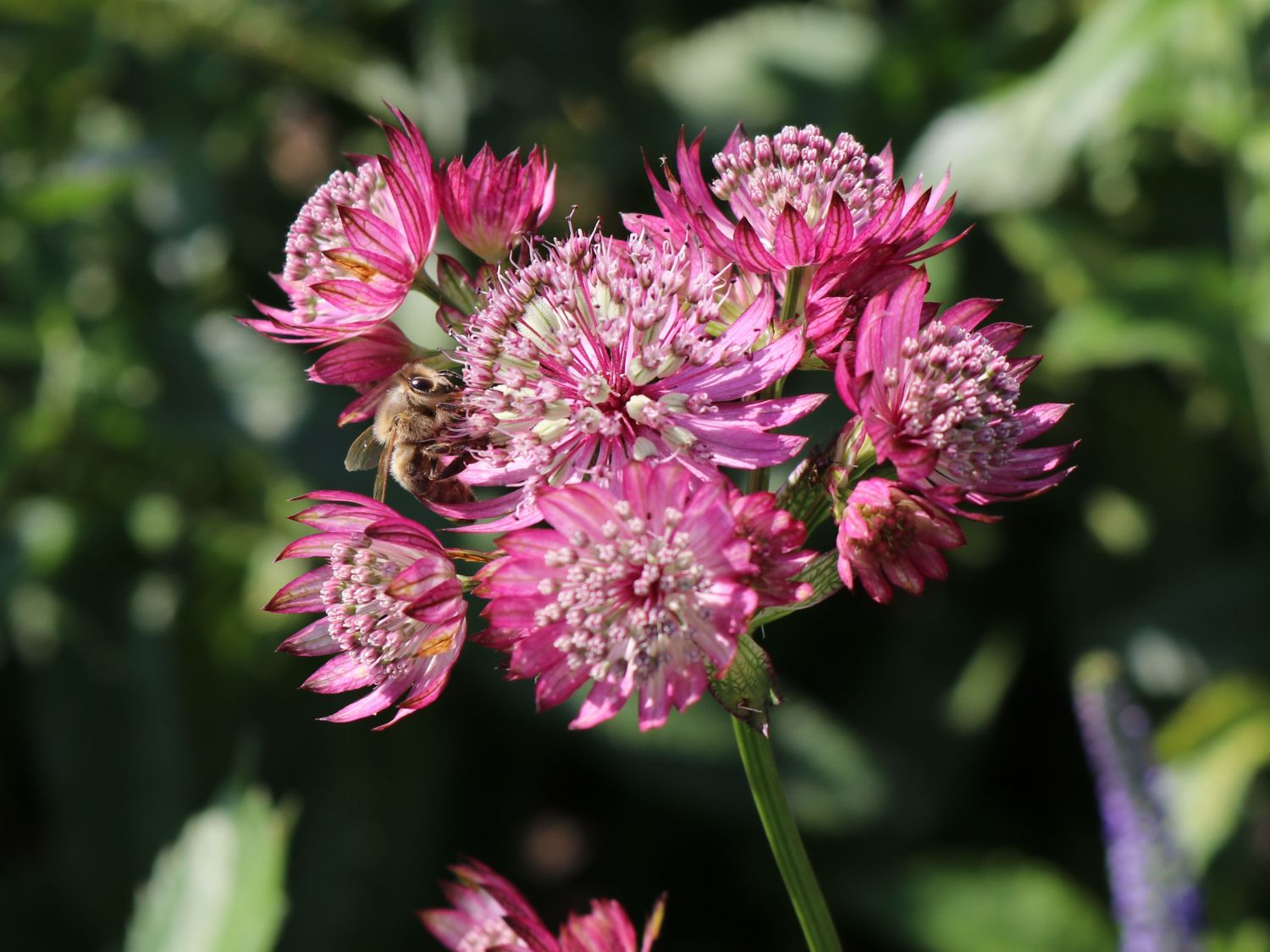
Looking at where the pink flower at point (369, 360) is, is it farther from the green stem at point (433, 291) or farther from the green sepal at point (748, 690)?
the green sepal at point (748, 690)

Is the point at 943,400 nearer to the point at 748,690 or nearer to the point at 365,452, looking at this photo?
the point at 748,690

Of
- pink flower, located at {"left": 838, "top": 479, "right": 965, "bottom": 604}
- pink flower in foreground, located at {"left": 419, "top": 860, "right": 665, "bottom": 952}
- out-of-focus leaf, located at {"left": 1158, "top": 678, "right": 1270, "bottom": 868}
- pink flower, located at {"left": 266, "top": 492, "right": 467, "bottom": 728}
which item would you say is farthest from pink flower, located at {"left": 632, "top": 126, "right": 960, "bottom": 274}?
out-of-focus leaf, located at {"left": 1158, "top": 678, "right": 1270, "bottom": 868}

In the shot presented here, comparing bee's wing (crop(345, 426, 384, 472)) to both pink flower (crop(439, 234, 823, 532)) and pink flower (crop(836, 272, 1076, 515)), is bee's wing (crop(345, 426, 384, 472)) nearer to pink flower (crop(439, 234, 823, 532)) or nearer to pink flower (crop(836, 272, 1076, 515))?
pink flower (crop(439, 234, 823, 532))

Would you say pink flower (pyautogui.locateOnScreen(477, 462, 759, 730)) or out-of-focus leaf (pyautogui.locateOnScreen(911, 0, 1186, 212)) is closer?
pink flower (pyautogui.locateOnScreen(477, 462, 759, 730))

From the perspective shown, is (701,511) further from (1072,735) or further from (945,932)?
(1072,735)

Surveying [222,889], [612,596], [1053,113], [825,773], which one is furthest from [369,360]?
[825,773]

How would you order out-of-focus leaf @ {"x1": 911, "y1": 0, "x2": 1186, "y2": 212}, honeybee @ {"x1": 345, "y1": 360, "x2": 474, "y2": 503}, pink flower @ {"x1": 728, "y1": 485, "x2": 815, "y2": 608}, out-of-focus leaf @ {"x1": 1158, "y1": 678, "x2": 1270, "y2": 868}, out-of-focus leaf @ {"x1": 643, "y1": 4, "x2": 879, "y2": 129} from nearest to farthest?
pink flower @ {"x1": 728, "y1": 485, "x2": 815, "y2": 608}
honeybee @ {"x1": 345, "y1": 360, "x2": 474, "y2": 503}
out-of-focus leaf @ {"x1": 911, "y1": 0, "x2": 1186, "y2": 212}
out-of-focus leaf @ {"x1": 1158, "y1": 678, "x2": 1270, "y2": 868}
out-of-focus leaf @ {"x1": 643, "y1": 4, "x2": 879, "y2": 129}

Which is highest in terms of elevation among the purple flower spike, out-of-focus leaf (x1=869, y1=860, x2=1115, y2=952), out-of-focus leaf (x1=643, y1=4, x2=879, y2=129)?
out-of-focus leaf (x1=643, y1=4, x2=879, y2=129)

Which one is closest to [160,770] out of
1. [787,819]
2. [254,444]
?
[254,444]
